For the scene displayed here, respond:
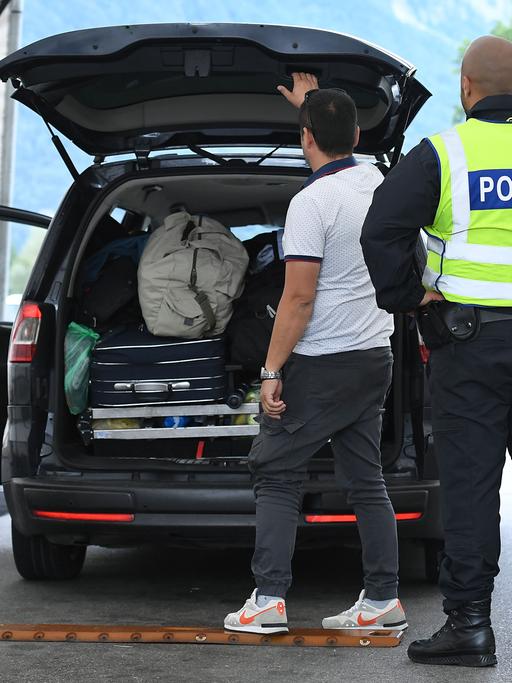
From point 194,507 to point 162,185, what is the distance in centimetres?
166

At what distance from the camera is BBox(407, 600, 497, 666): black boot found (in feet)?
12.9

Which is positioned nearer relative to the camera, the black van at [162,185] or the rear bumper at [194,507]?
the black van at [162,185]

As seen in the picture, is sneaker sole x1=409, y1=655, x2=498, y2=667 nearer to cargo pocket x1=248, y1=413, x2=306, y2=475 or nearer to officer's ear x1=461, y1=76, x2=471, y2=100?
cargo pocket x1=248, y1=413, x2=306, y2=475

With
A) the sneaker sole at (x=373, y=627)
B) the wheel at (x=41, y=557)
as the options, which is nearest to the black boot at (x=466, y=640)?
the sneaker sole at (x=373, y=627)

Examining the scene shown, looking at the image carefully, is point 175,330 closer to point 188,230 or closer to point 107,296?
point 107,296

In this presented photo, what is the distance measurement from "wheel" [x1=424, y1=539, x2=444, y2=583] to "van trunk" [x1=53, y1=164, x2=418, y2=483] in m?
0.45

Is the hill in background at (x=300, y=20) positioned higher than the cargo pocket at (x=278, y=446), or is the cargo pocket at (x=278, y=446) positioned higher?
the cargo pocket at (x=278, y=446)

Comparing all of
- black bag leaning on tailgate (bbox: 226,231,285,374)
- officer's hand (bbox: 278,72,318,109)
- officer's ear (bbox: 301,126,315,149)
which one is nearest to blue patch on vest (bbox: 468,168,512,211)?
officer's ear (bbox: 301,126,315,149)

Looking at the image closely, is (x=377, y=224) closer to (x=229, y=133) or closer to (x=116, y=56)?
(x=116, y=56)

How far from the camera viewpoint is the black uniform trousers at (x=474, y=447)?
3.87m

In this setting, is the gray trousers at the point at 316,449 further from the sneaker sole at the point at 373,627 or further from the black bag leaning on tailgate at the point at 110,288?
the black bag leaning on tailgate at the point at 110,288

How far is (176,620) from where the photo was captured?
4750 millimetres

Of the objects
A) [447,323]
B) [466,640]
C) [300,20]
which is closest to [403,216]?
[447,323]

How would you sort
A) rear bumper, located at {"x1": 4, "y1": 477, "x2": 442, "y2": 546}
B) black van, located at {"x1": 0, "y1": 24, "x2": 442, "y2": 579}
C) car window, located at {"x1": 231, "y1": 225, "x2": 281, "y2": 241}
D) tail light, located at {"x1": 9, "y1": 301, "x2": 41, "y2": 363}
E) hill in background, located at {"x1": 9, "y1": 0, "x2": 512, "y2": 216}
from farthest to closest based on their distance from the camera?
hill in background, located at {"x1": 9, "y1": 0, "x2": 512, "y2": 216}, car window, located at {"x1": 231, "y1": 225, "x2": 281, "y2": 241}, tail light, located at {"x1": 9, "y1": 301, "x2": 41, "y2": 363}, rear bumper, located at {"x1": 4, "y1": 477, "x2": 442, "y2": 546}, black van, located at {"x1": 0, "y1": 24, "x2": 442, "y2": 579}
